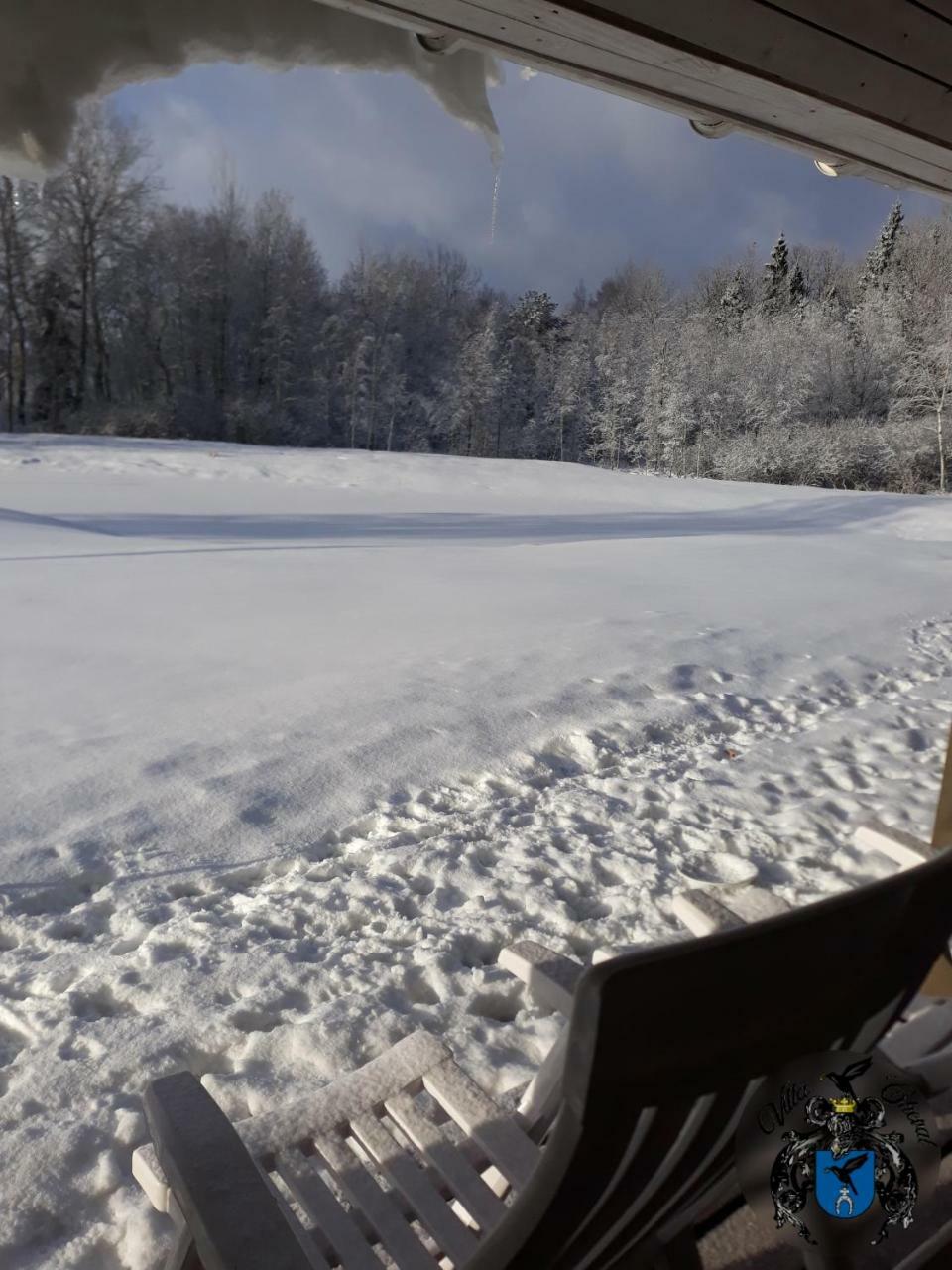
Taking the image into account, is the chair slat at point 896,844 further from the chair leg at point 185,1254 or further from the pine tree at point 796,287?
the pine tree at point 796,287

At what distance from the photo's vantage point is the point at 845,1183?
1.00m

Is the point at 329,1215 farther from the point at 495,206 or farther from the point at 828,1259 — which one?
the point at 495,206

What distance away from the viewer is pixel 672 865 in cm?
311

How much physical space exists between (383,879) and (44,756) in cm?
172

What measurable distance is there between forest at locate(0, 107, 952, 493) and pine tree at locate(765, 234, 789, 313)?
88 millimetres

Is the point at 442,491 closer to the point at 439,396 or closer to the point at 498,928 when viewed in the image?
the point at 498,928

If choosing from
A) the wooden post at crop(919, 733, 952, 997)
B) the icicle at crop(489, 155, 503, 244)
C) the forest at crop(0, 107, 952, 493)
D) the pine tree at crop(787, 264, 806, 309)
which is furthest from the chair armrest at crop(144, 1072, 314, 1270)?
the pine tree at crop(787, 264, 806, 309)

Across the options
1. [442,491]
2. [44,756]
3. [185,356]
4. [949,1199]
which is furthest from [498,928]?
[185,356]

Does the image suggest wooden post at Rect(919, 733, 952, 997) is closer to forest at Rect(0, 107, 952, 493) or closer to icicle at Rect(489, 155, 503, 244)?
icicle at Rect(489, 155, 503, 244)

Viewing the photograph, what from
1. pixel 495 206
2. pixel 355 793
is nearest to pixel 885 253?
pixel 495 206

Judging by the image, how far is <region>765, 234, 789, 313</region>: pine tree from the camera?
35438mm

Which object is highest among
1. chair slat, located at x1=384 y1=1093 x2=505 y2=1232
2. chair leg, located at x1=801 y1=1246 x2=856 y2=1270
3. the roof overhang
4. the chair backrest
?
the roof overhang

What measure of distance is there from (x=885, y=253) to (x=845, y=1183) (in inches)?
1527

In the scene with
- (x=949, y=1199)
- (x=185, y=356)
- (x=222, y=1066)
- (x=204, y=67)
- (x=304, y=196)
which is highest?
(x=304, y=196)
